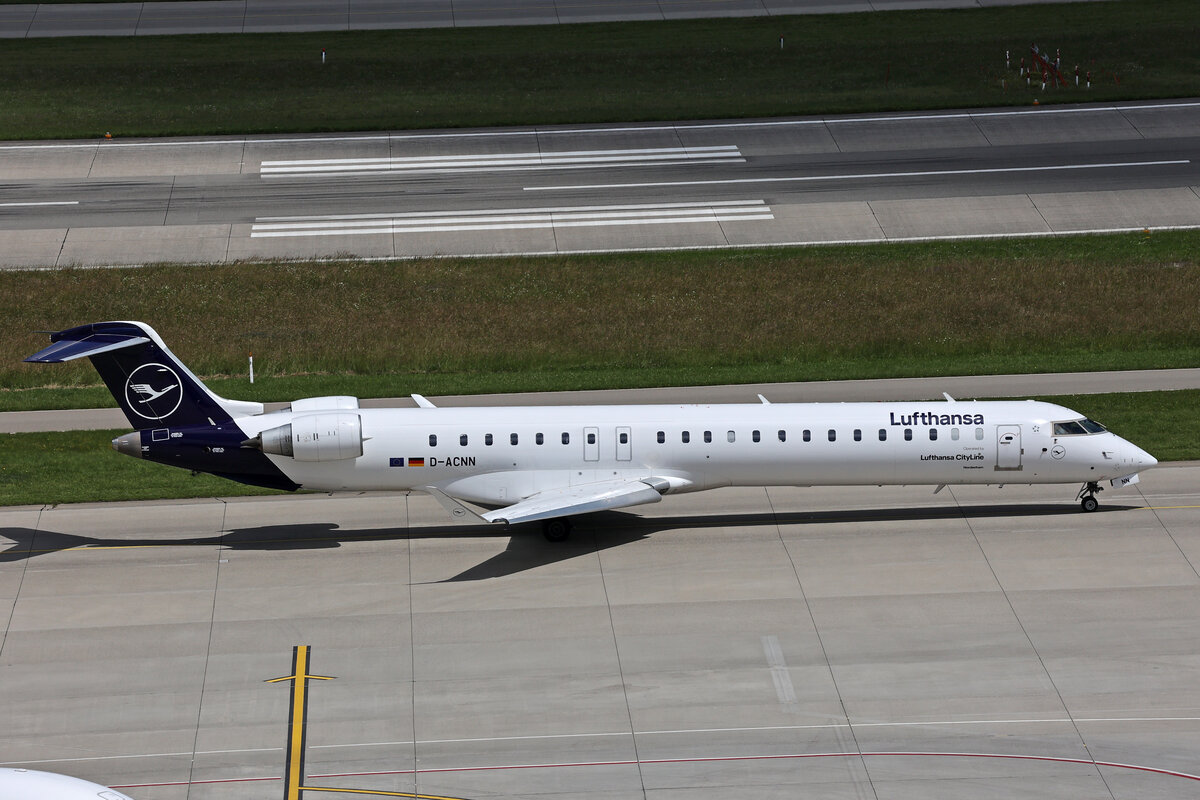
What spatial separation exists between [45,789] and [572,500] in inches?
559

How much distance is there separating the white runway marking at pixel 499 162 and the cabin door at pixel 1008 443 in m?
31.7

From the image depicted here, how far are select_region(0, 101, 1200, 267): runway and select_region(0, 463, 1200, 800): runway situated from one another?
22.4m

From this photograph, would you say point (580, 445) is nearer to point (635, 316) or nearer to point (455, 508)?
point (455, 508)

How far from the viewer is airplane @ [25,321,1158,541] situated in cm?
3158

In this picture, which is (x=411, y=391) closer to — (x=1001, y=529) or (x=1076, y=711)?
(x=1001, y=529)

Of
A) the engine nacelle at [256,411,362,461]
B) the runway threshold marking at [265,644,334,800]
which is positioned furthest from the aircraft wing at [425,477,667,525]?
the runway threshold marking at [265,644,334,800]

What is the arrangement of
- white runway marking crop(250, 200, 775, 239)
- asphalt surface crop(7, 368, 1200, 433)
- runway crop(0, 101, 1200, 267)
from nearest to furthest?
asphalt surface crop(7, 368, 1200, 433), runway crop(0, 101, 1200, 267), white runway marking crop(250, 200, 775, 239)

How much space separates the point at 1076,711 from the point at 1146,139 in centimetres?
4464

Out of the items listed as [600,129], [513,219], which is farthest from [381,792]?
[600,129]

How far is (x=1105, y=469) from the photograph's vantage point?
32.9 m

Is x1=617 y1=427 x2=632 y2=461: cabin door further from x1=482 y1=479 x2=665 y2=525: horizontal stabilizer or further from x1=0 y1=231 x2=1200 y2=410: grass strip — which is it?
x1=0 y1=231 x2=1200 y2=410: grass strip

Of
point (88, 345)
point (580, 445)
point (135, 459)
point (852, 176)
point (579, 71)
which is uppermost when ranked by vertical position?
point (88, 345)

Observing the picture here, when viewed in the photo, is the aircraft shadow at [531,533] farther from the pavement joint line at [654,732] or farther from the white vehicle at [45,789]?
the white vehicle at [45,789]

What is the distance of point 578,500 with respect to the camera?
102 feet
